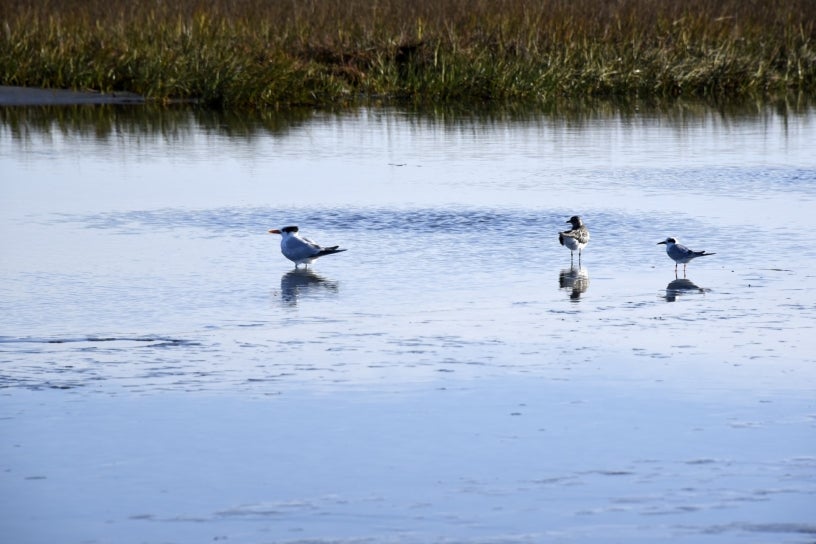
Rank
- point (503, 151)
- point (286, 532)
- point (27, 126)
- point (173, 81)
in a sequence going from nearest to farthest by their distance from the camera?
point (286, 532)
point (503, 151)
point (27, 126)
point (173, 81)

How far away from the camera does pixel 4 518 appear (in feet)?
17.0

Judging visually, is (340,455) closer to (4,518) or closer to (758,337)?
(4,518)

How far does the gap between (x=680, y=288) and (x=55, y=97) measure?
51.3ft

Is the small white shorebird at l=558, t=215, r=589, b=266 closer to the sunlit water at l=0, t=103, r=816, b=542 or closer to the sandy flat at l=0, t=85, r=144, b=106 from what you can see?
the sunlit water at l=0, t=103, r=816, b=542

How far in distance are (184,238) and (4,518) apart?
6.32 meters

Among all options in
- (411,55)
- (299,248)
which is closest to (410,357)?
(299,248)

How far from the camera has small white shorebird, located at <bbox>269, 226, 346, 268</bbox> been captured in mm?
10188

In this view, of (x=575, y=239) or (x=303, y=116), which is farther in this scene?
(x=303, y=116)

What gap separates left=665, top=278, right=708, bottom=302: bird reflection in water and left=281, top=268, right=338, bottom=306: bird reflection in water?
2150mm

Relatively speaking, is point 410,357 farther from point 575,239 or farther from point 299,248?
point 575,239

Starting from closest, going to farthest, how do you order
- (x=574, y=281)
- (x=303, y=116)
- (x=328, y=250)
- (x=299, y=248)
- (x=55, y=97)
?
(x=574, y=281), (x=299, y=248), (x=328, y=250), (x=303, y=116), (x=55, y=97)

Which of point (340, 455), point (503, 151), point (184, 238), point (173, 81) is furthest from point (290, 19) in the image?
point (340, 455)

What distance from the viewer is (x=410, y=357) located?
24.5 feet

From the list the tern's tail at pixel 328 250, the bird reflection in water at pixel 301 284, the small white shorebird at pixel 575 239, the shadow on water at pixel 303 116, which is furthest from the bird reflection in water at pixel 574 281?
the shadow on water at pixel 303 116
